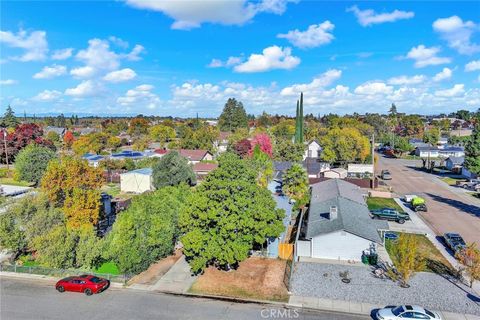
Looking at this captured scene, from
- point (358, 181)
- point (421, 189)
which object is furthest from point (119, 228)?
point (421, 189)

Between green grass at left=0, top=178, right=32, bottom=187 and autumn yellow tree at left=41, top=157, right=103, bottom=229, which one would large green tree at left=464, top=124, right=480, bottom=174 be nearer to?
autumn yellow tree at left=41, top=157, right=103, bottom=229

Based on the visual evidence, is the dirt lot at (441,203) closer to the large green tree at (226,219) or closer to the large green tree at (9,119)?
the large green tree at (226,219)

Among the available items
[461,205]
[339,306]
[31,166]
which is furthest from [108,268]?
[461,205]

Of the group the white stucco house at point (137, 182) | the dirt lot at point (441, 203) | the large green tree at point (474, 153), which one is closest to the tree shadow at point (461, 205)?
the dirt lot at point (441, 203)

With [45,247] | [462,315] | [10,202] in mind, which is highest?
[10,202]

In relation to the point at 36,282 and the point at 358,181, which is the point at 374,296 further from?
the point at 358,181

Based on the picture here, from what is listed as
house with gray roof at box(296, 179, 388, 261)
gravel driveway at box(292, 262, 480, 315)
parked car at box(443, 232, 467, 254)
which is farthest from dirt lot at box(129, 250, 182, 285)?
parked car at box(443, 232, 467, 254)
